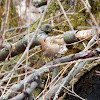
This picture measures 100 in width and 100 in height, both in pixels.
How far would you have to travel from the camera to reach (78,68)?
157 centimetres

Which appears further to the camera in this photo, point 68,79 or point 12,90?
point 68,79

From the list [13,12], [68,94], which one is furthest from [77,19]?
[13,12]

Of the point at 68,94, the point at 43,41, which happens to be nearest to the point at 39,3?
the point at 43,41

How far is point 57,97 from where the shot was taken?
136 centimetres

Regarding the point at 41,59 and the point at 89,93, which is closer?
the point at 89,93

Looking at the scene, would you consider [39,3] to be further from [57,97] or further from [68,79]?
[57,97]

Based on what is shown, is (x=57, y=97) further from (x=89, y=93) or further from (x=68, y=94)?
(x=89, y=93)

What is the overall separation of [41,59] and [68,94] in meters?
0.95

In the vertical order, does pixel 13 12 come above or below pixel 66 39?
above

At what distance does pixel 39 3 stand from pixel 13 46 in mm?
1092

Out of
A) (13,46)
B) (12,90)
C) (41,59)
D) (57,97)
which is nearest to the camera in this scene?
(12,90)

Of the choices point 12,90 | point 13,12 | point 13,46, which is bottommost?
point 12,90

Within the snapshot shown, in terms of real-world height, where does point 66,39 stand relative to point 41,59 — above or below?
above

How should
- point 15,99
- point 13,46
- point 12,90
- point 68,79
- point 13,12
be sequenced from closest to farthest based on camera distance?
point 15,99 < point 12,90 < point 68,79 < point 13,46 < point 13,12
